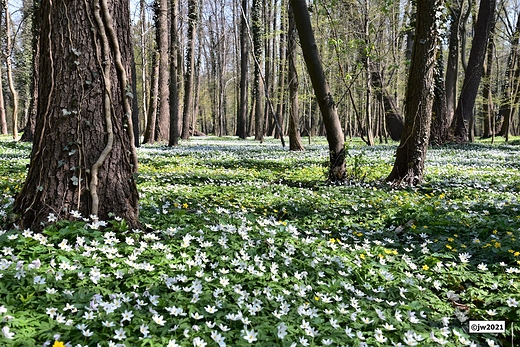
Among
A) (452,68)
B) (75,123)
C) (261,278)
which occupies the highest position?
(452,68)

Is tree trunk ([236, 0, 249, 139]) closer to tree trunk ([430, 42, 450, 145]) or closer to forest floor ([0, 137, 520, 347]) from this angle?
tree trunk ([430, 42, 450, 145])

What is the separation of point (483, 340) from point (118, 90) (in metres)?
3.81

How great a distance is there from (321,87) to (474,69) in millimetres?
12036

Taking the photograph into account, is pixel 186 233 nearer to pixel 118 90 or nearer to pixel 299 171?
pixel 118 90

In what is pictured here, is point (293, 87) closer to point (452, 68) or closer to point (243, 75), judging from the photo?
point (452, 68)

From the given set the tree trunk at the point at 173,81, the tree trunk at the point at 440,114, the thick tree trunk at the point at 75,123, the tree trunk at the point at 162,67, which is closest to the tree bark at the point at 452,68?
the tree trunk at the point at 440,114

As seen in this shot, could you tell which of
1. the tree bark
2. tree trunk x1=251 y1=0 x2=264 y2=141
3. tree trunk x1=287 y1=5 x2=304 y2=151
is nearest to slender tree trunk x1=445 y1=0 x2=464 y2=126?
the tree bark

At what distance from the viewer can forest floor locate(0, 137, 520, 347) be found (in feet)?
7.18

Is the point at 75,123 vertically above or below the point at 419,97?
below

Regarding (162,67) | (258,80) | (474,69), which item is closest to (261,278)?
(162,67)

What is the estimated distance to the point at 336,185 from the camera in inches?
295

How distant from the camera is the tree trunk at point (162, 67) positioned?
633 inches

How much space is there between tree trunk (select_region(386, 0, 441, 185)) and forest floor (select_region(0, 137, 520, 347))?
6.33 feet

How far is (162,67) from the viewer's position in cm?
1794
